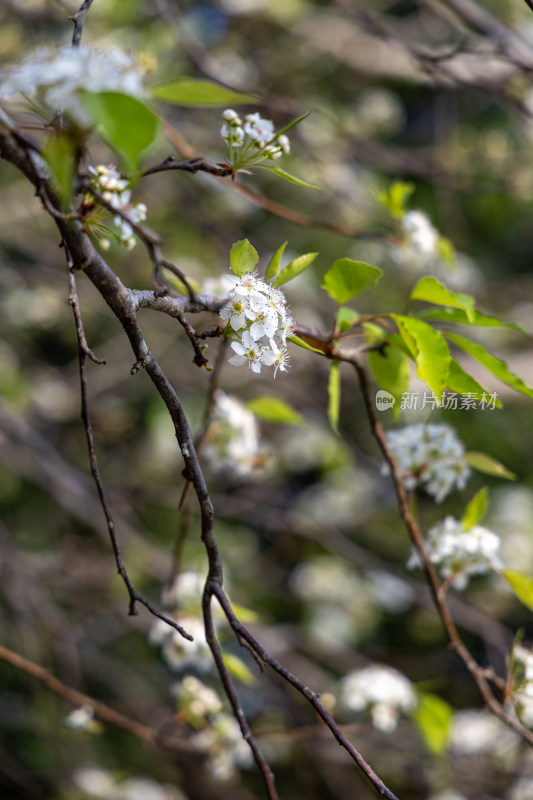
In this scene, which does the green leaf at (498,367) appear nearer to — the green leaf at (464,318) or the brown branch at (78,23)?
the green leaf at (464,318)

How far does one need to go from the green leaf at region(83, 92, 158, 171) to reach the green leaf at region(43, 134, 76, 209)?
0.22ft

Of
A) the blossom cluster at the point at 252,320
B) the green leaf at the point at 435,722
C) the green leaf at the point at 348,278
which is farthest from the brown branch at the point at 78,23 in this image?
the green leaf at the point at 435,722

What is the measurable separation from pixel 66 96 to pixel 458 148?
159 inches

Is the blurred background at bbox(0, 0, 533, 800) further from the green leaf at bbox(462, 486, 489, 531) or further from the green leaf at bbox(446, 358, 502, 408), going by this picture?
the green leaf at bbox(446, 358, 502, 408)

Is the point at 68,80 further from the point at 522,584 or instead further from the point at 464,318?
the point at 522,584

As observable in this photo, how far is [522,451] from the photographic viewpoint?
14.5ft

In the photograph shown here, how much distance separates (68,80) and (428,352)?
1.89 ft

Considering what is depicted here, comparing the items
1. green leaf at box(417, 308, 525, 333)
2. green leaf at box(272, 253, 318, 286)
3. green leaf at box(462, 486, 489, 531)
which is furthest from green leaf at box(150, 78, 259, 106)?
green leaf at box(462, 486, 489, 531)

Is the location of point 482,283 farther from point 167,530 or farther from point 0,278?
point 0,278

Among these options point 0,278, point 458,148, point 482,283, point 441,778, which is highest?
point 458,148

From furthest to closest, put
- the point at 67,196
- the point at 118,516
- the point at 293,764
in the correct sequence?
1. the point at 293,764
2. the point at 118,516
3. the point at 67,196

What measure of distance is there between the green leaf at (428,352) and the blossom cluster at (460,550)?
0.50 m

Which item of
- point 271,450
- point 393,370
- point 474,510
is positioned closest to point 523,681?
point 474,510

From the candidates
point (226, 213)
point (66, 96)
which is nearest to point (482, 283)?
point (226, 213)
